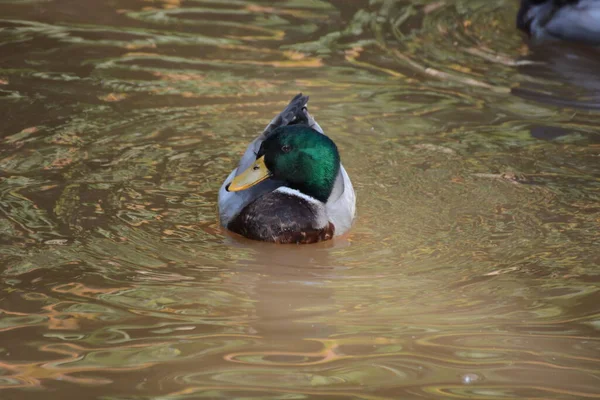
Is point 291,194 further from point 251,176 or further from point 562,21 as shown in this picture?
point 562,21

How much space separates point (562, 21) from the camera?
11.6m

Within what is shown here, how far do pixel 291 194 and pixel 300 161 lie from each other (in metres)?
0.24

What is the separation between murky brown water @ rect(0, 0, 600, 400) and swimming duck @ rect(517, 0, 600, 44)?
0.20 meters

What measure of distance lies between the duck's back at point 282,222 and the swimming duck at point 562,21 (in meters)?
5.65

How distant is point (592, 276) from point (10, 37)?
6.77 m

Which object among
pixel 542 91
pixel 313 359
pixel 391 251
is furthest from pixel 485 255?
pixel 542 91

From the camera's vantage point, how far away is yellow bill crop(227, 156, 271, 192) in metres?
6.75

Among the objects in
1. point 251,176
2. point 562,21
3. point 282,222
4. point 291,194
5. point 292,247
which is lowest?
point 292,247

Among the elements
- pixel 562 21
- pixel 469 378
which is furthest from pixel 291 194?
pixel 562 21

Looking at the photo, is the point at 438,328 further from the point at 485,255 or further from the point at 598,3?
the point at 598,3

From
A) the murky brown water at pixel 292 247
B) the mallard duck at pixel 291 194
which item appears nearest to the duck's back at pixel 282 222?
the mallard duck at pixel 291 194

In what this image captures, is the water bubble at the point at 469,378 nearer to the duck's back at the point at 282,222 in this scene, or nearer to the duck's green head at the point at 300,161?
the duck's back at the point at 282,222

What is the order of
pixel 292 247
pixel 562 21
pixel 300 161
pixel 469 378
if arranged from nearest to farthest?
1. pixel 469 378
2. pixel 292 247
3. pixel 300 161
4. pixel 562 21

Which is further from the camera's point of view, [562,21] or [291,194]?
[562,21]
